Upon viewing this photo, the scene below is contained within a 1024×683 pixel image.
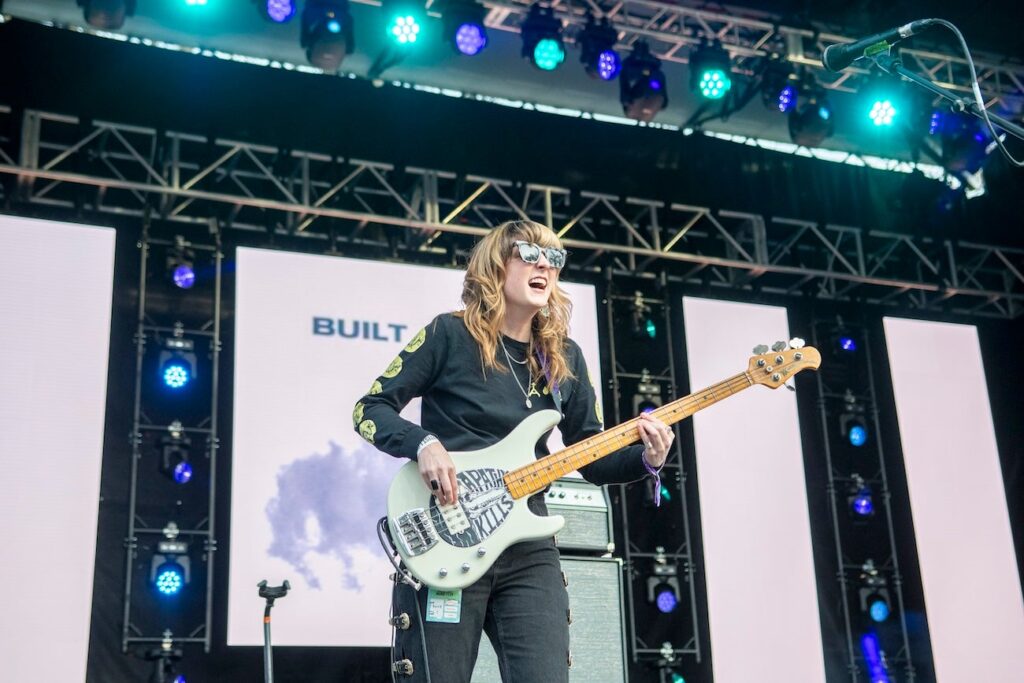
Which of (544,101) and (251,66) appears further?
(544,101)

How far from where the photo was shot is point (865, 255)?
32.1 ft

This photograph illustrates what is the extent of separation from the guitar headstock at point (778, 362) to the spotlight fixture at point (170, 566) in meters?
4.86

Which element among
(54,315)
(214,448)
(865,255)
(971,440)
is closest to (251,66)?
(54,315)

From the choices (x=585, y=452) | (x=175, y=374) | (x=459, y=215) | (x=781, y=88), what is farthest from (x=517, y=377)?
(x=459, y=215)

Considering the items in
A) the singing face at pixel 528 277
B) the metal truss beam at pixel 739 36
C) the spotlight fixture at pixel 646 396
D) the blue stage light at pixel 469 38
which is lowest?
Answer: the singing face at pixel 528 277

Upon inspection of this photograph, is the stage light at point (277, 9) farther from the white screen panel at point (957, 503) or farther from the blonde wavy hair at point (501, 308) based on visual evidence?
the white screen panel at point (957, 503)

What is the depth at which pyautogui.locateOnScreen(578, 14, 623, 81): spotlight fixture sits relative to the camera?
792 centimetres

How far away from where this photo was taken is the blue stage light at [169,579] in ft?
23.8

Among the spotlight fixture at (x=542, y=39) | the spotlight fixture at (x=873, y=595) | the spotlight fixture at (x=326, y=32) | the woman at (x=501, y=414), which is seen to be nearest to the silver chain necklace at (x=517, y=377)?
the woman at (x=501, y=414)

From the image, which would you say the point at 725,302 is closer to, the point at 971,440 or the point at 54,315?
the point at 971,440

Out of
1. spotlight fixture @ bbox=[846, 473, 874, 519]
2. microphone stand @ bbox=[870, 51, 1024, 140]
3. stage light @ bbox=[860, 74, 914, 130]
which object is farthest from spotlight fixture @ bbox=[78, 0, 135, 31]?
spotlight fixture @ bbox=[846, 473, 874, 519]

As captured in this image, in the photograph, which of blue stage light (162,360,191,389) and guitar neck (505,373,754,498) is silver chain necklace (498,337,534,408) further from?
blue stage light (162,360,191,389)

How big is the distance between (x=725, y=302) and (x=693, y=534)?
1.82 meters

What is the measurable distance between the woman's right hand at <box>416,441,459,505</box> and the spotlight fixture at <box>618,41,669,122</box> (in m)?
5.84
